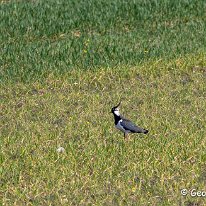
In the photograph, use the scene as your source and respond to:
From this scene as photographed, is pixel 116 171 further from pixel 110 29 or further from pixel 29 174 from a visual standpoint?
pixel 110 29

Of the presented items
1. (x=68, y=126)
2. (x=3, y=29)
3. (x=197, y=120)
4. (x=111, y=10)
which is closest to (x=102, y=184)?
(x=68, y=126)

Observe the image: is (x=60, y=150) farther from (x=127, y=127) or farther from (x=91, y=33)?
(x=91, y=33)

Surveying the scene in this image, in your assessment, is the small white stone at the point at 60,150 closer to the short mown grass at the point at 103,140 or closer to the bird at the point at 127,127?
the short mown grass at the point at 103,140

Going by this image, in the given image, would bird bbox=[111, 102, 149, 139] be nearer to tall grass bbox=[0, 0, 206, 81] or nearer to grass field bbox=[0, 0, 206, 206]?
grass field bbox=[0, 0, 206, 206]

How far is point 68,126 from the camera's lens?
8.97 metres

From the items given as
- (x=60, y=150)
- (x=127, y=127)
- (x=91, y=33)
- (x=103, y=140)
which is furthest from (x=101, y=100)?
(x=91, y=33)

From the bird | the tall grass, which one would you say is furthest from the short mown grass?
the tall grass

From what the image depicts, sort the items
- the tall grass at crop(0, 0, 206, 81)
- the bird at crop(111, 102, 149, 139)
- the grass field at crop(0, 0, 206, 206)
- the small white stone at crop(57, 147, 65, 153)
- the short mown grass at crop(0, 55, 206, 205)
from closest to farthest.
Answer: the short mown grass at crop(0, 55, 206, 205) → the grass field at crop(0, 0, 206, 206) → the small white stone at crop(57, 147, 65, 153) → the bird at crop(111, 102, 149, 139) → the tall grass at crop(0, 0, 206, 81)

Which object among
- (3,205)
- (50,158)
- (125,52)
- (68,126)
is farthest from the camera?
(125,52)

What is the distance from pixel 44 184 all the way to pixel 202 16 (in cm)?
1118

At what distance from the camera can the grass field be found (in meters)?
6.85

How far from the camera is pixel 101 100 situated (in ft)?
34.6

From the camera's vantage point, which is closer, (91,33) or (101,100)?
(101,100)

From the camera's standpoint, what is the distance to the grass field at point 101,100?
685cm
